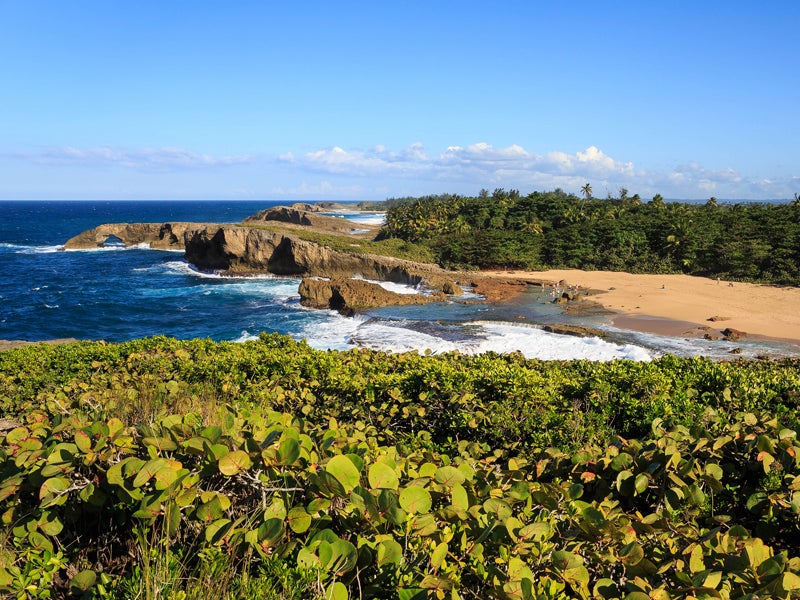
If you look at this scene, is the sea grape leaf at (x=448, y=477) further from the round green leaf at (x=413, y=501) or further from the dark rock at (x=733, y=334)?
the dark rock at (x=733, y=334)

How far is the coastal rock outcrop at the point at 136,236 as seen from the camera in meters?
61.5

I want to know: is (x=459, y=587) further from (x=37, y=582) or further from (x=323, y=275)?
(x=323, y=275)

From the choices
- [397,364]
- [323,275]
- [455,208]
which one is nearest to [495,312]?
[323,275]

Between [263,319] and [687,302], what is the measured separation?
23374 mm

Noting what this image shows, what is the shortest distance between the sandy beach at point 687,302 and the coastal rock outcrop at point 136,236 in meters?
39.6

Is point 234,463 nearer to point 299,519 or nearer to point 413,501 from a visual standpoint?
point 299,519

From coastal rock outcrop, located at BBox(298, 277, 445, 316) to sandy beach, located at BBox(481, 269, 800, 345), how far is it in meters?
10.4

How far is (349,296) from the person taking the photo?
3005 cm

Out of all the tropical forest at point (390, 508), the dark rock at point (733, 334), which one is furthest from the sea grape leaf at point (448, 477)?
the dark rock at point (733, 334)

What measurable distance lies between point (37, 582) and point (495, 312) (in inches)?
1068

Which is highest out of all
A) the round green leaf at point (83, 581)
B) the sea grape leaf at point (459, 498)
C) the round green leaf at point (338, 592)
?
the sea grape leaf at point (459, 498)

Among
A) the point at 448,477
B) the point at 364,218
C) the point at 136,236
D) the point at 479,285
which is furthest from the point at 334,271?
the point at 364,218

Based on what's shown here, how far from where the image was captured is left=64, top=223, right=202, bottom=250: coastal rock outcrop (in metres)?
61.5

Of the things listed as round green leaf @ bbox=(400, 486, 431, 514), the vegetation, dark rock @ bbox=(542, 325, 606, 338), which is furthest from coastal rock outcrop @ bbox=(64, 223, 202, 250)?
round green leaf @ bbox=(400, 486, 431, 514)
